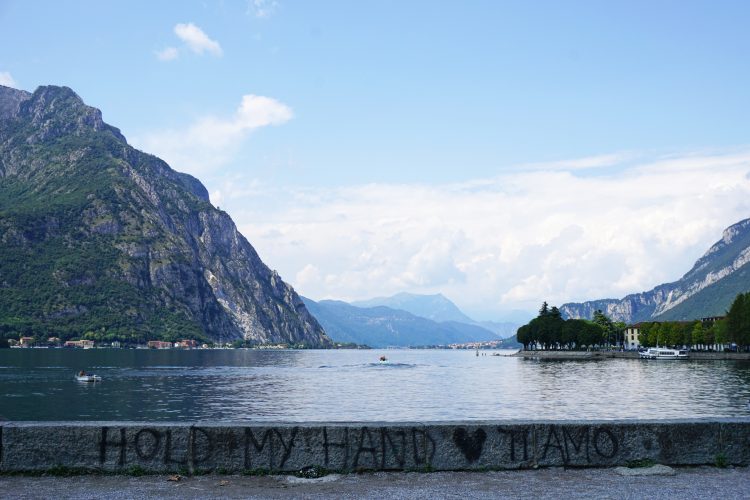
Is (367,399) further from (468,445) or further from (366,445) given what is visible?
(366,445)

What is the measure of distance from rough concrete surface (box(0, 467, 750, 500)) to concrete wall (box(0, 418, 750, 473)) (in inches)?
14.3

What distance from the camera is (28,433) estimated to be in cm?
1530

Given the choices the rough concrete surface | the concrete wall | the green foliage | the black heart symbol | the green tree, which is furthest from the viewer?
the green tree

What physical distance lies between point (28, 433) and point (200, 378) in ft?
406

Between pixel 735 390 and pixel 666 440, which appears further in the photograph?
pixel 735 390

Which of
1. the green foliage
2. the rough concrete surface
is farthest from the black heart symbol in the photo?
the green foliage

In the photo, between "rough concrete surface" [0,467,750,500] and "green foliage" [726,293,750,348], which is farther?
"green foliage" [726,293,750,348]

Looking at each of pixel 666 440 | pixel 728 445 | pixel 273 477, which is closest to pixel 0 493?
pixel 273 477

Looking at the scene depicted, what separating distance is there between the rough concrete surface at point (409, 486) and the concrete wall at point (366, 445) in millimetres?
362

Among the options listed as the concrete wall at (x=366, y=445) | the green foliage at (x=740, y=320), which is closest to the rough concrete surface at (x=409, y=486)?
the concrete wall at (x=366, y=445)

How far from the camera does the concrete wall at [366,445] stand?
1545 cm

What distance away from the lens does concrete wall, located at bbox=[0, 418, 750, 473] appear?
50.7 feet

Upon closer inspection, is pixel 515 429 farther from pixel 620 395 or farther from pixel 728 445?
pixel 620 395

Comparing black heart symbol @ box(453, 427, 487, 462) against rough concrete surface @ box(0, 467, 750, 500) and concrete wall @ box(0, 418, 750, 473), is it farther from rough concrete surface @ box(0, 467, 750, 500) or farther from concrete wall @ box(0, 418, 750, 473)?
rough concrete surface @ box(0, 467, 750, 500)
